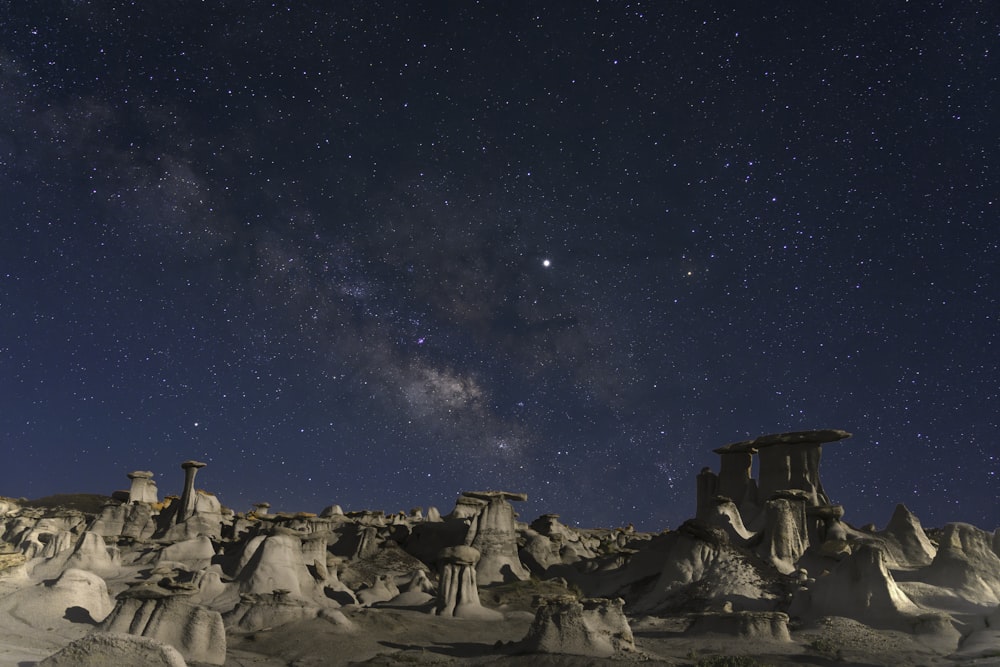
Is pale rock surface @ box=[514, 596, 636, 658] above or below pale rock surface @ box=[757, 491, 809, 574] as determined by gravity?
below

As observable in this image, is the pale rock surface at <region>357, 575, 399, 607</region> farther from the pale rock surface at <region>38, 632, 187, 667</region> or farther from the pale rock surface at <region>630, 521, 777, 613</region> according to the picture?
the pale rock surface at <region>38, 632, 187, 667</region>

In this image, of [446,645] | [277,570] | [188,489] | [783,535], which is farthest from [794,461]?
[188,489]

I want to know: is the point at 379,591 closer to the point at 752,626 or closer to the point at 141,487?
the point at 752,626

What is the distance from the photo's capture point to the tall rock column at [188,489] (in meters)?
40.8

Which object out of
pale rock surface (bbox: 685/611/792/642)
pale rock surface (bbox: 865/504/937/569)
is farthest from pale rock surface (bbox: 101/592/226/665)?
pale rock surface (bbox: 865/504/937/569)

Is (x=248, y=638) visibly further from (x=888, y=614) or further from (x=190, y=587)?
(x=888, y=614)

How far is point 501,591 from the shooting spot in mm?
31703

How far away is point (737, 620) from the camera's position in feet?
63.8

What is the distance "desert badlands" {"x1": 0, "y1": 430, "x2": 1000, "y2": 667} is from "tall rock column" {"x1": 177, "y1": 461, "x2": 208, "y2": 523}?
117 millimetres

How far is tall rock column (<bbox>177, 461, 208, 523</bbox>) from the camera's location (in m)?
40.8

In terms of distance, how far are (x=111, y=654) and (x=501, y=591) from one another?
2543 centimetres

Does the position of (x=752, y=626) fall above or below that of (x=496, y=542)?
below

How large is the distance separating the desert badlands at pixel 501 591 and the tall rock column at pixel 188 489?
12 cm

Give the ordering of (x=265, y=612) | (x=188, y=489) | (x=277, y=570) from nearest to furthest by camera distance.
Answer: (x=265, y=612), (x=277, y=570), (x=188, y=489)
